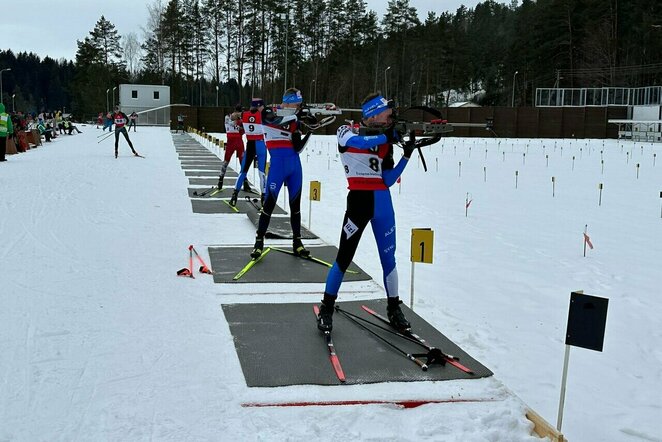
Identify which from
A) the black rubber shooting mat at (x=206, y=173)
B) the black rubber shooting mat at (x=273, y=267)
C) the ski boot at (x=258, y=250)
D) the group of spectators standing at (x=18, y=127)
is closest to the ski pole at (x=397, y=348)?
the black rubber shooting mat at (x=273, y=267)

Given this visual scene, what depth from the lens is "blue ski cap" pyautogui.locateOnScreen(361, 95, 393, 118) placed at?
18.3 ft

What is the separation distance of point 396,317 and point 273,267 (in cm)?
269

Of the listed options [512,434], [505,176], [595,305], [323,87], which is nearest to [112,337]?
[512,434]

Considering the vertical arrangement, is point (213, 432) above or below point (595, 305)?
below

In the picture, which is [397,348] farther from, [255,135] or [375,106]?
[255,135]

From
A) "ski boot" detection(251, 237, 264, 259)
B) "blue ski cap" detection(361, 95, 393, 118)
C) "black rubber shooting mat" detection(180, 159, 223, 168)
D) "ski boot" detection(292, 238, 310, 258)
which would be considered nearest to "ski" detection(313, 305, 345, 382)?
"blue ski cap" detection(361, 95, 393, 118)

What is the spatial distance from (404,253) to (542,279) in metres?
2.23

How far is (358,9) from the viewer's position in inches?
3248

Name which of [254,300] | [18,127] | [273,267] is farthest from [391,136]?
[18,127]

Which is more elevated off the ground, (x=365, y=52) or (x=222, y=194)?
(x=365, y=52)

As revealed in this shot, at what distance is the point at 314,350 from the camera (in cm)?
539

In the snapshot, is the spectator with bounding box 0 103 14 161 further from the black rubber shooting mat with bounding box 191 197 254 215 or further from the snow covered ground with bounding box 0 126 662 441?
the black rubber shooting mat with bounding box 191 197 254 215

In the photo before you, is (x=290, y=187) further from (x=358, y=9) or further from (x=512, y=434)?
(x=358, y=9)

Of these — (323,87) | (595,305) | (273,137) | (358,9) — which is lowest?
(595,305)
